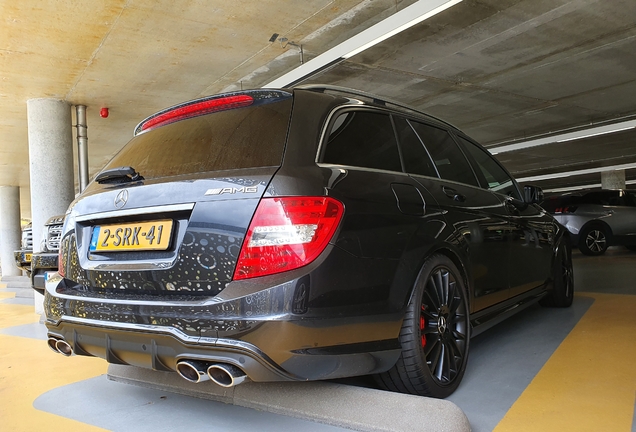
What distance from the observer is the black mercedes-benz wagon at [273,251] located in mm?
1671

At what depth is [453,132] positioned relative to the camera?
321cm

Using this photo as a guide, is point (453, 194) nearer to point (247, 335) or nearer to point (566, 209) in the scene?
point (247, 335)

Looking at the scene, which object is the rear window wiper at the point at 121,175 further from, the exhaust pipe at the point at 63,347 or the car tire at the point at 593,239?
the car tire at the point at 593,239

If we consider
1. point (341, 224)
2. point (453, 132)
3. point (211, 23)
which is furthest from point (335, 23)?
point (341, 224)

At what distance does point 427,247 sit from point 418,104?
872cm

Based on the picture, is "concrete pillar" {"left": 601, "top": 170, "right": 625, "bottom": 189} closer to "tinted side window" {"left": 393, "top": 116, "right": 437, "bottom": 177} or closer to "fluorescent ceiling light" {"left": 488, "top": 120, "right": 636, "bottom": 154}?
"fluorescent ceiling light" {"left": 488, "top": 120, "right": 636, "bottom": 154}

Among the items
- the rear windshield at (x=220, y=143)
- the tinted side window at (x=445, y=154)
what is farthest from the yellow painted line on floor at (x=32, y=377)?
the tinted side window at (x=445, y=154)

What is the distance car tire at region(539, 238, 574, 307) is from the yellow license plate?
3403 millimetres

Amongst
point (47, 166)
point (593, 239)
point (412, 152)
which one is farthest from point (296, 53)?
point (593, 239)

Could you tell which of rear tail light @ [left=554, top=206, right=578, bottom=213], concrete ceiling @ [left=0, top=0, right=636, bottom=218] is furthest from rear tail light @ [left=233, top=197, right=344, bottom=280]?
rear tail light @ [left=554, top=206, right=578, bottom=213]

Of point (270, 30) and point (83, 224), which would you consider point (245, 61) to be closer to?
point (270, 30)

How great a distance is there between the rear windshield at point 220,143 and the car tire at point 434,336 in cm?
86

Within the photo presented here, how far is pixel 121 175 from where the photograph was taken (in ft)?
6.89

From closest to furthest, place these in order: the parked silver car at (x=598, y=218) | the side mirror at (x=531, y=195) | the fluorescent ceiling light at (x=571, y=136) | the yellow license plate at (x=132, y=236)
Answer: the yellow license plate at (x=132, y=236)
the side mirror at (x=531, y=195)
the parked silver car at (x=598, y=218)
the fluorescent ceiling light at (x=571, y=136)
